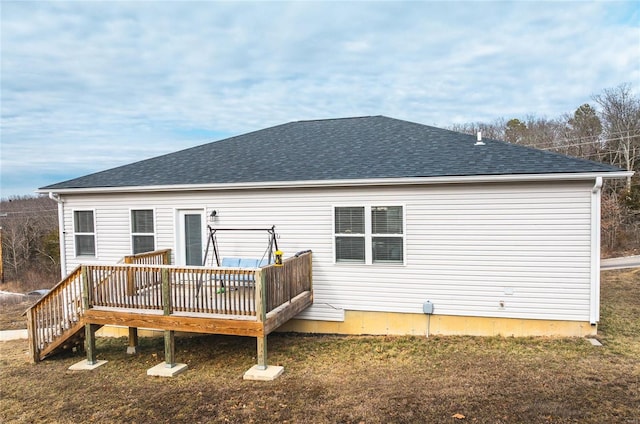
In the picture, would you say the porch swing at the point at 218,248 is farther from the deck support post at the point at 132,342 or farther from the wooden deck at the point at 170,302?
the deck support post at the point at 132,342

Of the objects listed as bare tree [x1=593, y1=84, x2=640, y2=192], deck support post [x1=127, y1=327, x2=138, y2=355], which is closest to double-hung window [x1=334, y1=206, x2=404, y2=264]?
deck support post [x1=127, y1=327, x2=138, y2=355]

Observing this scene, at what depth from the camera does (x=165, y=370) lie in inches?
284

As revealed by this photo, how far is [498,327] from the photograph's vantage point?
26.5 feet

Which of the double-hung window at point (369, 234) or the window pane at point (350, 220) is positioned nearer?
the double-hung window at point (369, 234)

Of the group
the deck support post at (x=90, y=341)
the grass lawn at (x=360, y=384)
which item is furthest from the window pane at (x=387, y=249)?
the deck support post at (x=90, y=341)

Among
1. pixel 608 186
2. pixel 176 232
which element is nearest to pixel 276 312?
pixel 176 232

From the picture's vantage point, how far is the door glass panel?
10008mm

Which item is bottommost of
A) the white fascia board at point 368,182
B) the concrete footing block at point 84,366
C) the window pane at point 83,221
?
the concrete footing block at point 84,366

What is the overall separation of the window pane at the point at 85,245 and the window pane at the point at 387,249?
24.1ft

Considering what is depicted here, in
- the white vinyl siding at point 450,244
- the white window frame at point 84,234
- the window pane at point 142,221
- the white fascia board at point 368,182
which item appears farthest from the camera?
the white window frame at point 84,234

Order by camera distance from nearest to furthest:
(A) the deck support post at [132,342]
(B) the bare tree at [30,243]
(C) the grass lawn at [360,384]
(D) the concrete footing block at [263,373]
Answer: (C) the grass lawn at [360,384], (D) the concrete footing block at [263,373], (A) the deck support post at [132,342], (B) the bare tree at [30,243]

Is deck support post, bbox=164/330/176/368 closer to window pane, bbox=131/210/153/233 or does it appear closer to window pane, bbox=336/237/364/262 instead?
window pane, bbox=336/237/364/262

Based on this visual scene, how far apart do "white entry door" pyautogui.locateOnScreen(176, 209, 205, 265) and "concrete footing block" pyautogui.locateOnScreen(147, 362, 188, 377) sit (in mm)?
3082

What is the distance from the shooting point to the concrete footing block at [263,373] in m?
6.45
